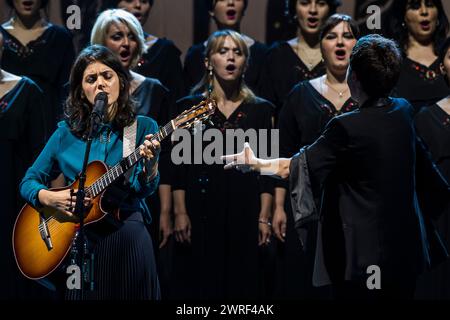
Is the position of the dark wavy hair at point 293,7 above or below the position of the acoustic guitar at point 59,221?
above

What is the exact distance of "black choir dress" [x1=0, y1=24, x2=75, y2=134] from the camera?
539cm

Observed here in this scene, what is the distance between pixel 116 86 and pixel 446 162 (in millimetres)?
1919

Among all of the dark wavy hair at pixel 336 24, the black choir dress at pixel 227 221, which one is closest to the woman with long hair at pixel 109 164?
the black choir dress at pixel 227 221

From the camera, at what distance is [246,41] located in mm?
5418

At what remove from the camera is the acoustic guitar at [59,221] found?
3.79m

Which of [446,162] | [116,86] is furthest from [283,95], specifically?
[116,86]

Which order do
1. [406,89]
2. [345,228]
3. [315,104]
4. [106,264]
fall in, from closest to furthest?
[345,228], [106,264], [315,104], [406,89]

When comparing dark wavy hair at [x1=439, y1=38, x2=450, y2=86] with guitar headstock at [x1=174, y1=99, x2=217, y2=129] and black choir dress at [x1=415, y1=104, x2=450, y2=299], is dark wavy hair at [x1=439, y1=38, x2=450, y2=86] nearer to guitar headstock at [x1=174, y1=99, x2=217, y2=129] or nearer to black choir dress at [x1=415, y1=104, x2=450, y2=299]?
black choir dress at [x1=415, y1=104, x2=450, y2=299]

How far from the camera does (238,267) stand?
503cm

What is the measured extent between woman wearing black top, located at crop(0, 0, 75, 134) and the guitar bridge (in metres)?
1.41

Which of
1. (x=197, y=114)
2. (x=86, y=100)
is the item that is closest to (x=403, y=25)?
(x=197, y=114)

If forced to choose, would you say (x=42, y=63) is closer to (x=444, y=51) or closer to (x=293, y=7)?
(x=293, y=7)

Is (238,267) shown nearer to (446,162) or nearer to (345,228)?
(446,162)

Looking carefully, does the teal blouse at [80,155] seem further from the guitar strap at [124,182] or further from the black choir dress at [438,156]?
the black choir dress at [438,156]
